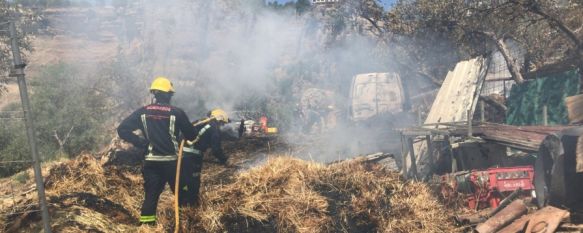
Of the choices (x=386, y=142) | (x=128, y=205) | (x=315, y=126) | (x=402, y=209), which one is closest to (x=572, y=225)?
(x=402, y=209)

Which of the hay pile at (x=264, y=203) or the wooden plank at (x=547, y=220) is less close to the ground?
the hay pile at (x=264, y=203)

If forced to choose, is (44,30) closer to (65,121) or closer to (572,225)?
(65,121)

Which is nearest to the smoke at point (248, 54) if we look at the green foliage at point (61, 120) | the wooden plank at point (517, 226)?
the green foliage at point (61, 120)

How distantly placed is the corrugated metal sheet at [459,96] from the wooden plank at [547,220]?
377 cm

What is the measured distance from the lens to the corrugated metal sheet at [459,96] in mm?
9742

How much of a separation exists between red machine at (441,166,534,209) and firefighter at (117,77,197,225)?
3.97 meters

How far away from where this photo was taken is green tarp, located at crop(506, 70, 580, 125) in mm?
9641

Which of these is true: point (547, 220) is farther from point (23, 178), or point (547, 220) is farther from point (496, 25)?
point (23, 178)

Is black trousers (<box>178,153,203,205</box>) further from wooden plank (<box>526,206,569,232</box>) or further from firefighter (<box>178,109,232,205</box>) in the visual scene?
wooden plank (<box>526,206,569,232</box>)

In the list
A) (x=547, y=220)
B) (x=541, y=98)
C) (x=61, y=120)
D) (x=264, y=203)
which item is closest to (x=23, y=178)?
(x=264, y=203)

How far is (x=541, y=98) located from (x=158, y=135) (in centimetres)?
869

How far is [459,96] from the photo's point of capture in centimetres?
1022

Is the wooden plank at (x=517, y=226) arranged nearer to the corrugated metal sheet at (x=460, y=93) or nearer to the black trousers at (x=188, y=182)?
the black trousers at (x=188, y=182)

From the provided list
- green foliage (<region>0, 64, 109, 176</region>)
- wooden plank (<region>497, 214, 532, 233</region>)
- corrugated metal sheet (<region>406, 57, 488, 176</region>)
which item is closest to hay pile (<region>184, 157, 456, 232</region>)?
wooden plank (<region>497, 214, 532, 233</region>)
